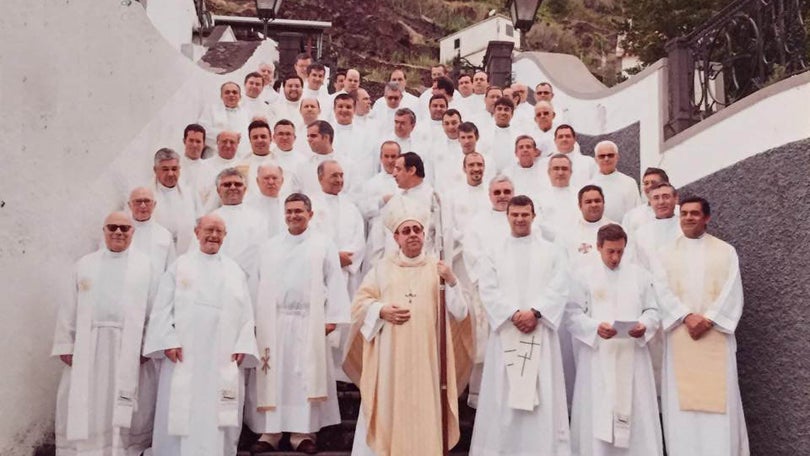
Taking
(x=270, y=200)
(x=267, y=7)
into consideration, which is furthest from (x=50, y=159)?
(x=267, y=7)

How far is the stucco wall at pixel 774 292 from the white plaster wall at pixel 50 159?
5062 mm

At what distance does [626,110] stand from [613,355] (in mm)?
4411

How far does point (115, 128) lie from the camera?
22.9 feet

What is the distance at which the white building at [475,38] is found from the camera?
3017 centimetres

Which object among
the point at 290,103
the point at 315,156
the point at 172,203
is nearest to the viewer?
the point at 172,203

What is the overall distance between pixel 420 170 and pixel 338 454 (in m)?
2.58

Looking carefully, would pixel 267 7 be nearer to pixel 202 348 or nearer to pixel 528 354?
pixel 202 348

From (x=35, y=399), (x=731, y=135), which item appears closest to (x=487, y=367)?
(x=731, y=135)

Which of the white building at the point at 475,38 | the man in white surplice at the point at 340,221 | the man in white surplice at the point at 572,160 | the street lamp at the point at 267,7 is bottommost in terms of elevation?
the man in white surplice at the point at 340,221

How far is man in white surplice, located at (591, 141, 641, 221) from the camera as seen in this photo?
7855mm

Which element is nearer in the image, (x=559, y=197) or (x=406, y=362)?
(x=406, y=362)

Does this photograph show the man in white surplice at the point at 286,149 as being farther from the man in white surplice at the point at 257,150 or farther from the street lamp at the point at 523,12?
the street lamp at the point at 523,12

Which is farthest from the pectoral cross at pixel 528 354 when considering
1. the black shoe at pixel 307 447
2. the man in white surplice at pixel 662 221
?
the black shoe at pixel 307 447

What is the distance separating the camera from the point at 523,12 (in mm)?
9906
